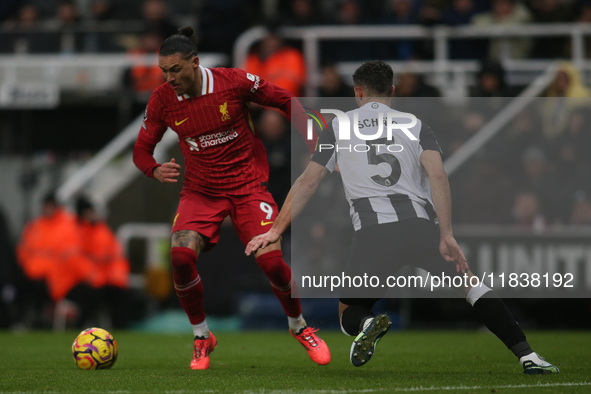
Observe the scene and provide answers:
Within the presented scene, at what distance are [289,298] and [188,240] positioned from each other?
3.00 ft

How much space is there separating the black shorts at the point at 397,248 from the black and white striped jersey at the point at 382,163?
0.20 feet

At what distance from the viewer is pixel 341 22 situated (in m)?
13.1

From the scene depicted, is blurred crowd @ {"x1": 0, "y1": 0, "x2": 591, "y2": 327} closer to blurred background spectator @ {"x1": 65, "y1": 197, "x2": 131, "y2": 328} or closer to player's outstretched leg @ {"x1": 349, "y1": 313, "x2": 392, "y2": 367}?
blurred background spectator @ {"x1": 65, "y1": 197, "x2": 131, "y2": 328}

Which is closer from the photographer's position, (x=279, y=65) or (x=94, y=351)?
(x=94, y=351)

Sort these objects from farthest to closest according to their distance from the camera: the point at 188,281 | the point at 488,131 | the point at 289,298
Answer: the point at 488,131, the point at 289,298, the point at 188,281

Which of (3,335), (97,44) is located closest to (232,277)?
(3,335)

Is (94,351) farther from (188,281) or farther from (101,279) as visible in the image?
(101,279)

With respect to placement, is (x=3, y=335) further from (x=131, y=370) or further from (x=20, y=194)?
(x=131, y=370)

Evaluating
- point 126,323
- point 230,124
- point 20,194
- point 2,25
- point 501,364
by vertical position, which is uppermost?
point 2,25

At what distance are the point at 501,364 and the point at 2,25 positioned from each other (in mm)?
11572

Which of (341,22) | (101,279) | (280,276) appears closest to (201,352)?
(280,276)

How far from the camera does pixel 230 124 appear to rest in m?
6.34

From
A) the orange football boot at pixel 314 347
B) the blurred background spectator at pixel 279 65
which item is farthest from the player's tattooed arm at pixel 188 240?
the blurred background spectator at pixel 279 65

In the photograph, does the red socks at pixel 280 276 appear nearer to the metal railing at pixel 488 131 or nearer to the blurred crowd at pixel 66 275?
the metal railing at pixel 488 131
